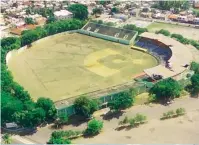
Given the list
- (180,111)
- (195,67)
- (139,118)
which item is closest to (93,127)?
(139,118)

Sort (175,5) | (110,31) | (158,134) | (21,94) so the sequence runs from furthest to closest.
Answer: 1. (175,5)
2. (110,31)
3. (21,94)
4. (158,134)

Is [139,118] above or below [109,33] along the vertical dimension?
below

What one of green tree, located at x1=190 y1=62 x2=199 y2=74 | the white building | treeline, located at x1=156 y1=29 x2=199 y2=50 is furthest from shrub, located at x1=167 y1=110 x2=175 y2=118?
the white building

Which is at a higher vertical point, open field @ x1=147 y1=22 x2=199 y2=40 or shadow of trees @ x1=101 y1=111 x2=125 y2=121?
open field @ x1=147 y1=22 x2=199 y2=40

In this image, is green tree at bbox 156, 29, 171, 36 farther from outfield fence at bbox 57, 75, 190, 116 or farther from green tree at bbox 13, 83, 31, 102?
green tree at bbox 13, 83, 31, 102

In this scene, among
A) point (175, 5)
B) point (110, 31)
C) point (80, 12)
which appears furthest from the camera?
point (175, 5)

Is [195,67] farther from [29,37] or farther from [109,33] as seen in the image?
[29,37]

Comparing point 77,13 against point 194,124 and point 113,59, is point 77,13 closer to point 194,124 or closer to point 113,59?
point 113,59
